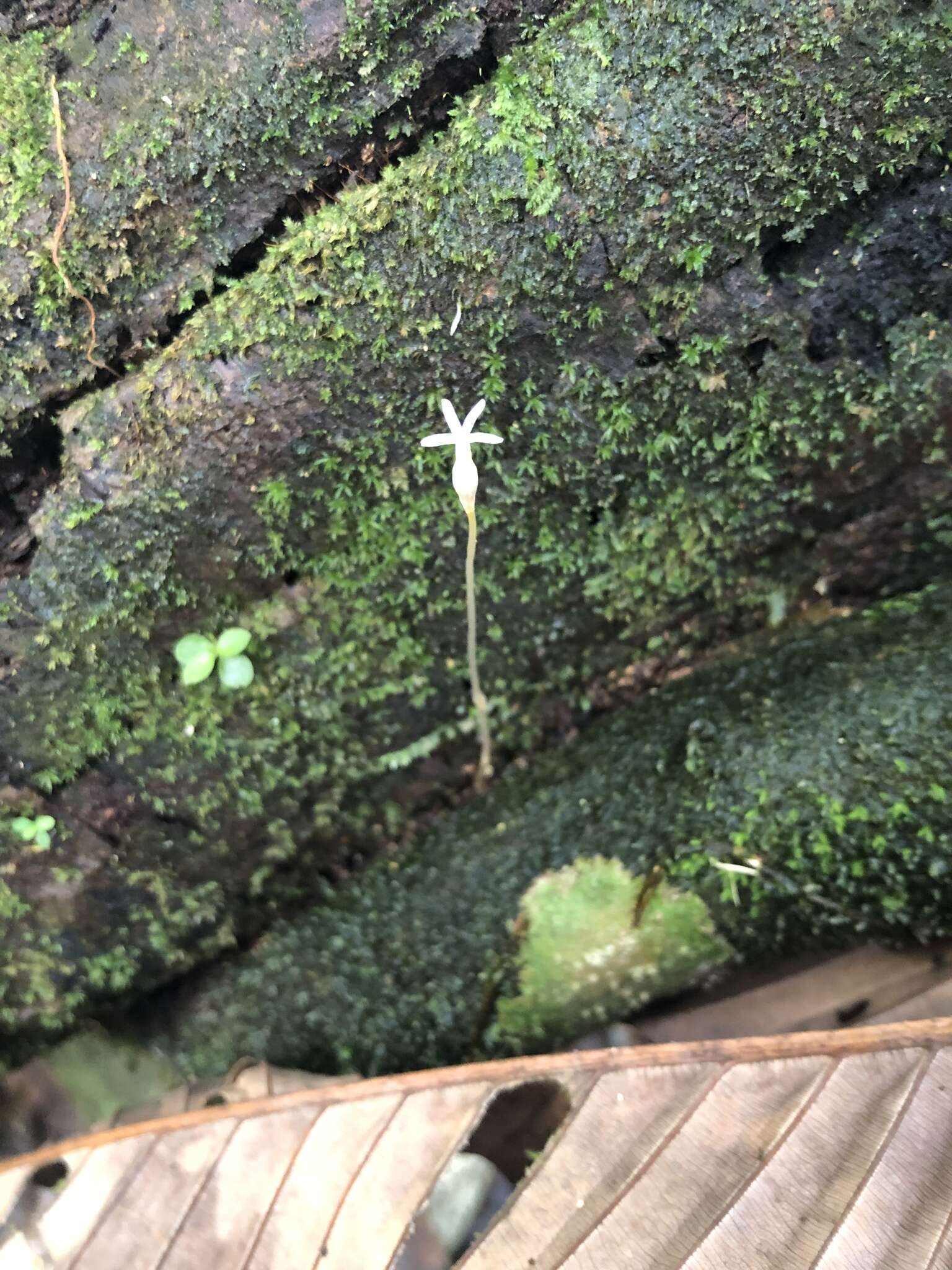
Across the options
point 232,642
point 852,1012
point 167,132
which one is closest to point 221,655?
point 232,642

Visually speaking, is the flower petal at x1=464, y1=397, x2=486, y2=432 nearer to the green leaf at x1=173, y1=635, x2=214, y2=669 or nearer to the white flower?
the white flower

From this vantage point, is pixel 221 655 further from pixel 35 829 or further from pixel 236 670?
pixel 35 829

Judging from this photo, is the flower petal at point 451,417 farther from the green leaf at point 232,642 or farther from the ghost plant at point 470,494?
the green leaf at point 232,642

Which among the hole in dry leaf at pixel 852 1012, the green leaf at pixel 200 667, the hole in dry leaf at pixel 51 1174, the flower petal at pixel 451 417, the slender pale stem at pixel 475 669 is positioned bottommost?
the hole in dry leaf at pixel 852 1012

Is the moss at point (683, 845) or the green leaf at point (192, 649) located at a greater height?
the green leaf at point (192, 649)

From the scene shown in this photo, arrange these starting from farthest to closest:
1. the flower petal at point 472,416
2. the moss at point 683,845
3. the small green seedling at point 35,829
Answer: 1. the small green seedling at point 35,829
2. the moss at point 683,845
3. the flower petal at point 472,416

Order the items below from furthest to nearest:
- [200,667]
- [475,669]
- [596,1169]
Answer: [475,669] → [200,667] → [596,1169]

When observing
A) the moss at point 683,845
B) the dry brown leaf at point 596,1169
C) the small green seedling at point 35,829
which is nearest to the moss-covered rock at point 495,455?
the small green seedling at point 35,829
